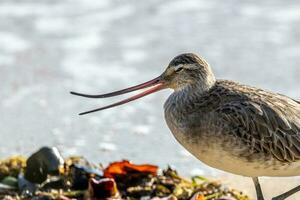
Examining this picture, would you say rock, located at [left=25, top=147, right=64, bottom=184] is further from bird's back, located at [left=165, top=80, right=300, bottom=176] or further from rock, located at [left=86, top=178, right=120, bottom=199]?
bird's back, located at [left=165, top=80, right=300, bottom=176]

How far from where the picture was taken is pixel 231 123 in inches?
261

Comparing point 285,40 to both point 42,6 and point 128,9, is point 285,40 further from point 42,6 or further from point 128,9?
point 42,6

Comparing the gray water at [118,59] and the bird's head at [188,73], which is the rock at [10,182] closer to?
the gray water at [118,59]

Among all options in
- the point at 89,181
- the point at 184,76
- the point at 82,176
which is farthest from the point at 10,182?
the point at 184,76

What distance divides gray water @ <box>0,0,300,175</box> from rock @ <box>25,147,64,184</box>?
25.5 inches

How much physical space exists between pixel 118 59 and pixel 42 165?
2.86 metres

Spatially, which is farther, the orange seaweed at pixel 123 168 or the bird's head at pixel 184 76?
the orange seaweed at pixel 123 168

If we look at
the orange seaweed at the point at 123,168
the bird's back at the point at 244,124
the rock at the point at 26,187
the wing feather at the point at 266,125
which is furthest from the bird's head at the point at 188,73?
the rock at the point at 26,187

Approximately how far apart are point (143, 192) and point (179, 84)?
2.56ft

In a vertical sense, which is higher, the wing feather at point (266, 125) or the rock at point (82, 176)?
the wing feather at point (266, 125)

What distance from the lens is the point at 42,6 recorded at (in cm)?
1123

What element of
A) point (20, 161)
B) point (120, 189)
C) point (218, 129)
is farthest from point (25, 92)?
point (218, 129)

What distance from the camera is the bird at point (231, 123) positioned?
6.57 m

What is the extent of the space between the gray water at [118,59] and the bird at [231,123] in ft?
3.44
